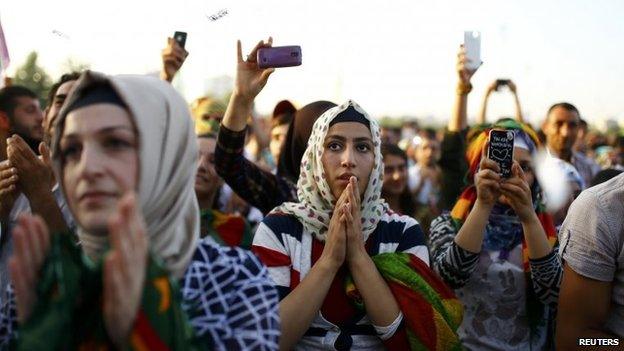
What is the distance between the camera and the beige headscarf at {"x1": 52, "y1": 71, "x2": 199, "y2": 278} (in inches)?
64.1

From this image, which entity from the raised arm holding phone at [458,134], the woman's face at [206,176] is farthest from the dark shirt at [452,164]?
the woman's face at [206,176]

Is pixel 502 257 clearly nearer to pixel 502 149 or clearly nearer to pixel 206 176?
pixel 502 149

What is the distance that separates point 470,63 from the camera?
4059mm

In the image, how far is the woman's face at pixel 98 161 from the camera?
1.57 metres

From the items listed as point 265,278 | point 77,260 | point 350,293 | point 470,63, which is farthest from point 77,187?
point 470,63

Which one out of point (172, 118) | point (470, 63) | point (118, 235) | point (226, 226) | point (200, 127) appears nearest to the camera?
point (118, 235)

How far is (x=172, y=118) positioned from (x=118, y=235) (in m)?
0.45

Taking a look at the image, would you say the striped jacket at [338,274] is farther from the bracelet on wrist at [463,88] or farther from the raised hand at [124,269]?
the bracelet on wrist at [463,88]

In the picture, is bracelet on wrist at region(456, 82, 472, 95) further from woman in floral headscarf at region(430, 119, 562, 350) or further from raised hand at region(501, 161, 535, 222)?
raised hand at region(501, 161, 535, 222)

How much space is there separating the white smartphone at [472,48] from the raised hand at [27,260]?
3.09 metres

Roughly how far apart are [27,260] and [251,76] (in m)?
1.78

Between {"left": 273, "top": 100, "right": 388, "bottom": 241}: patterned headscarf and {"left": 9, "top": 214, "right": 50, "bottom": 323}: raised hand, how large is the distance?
1252 mm

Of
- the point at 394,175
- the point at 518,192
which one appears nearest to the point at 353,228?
the point at 518,192

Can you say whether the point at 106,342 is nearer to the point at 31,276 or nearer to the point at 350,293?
the point at 31,276
